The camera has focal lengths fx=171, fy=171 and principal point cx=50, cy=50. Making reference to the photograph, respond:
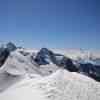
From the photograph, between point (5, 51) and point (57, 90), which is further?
point (5, 51)

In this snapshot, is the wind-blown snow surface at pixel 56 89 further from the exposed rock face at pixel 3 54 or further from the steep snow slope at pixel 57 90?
the exposed rock face at pixel 3 54

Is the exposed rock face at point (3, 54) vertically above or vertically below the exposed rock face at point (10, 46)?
below

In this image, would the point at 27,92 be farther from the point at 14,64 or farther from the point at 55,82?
the point at 14,64

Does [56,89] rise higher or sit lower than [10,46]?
lower

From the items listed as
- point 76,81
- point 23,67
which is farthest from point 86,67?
point 76,81

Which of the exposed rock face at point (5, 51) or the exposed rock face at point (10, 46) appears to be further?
the exposed rock face at point (10, 46)

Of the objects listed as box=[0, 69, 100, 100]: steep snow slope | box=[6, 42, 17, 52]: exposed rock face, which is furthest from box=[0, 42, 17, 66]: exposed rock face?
box=[0, 69, 100, 100]: steep snow slope

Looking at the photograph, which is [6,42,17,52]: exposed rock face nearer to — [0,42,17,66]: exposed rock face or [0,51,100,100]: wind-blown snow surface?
[0,42,17,66]: exposed rock face

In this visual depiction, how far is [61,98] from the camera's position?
4996 millimetres

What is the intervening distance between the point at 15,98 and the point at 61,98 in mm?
1366

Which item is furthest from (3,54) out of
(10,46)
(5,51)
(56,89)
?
(56,89)

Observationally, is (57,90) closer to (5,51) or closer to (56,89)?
(56,89)

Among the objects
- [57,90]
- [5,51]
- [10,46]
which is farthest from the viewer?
[10,46]

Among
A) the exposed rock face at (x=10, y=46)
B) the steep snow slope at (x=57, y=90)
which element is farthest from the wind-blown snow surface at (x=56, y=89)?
the exposed rock face at (x=10, y=46)
